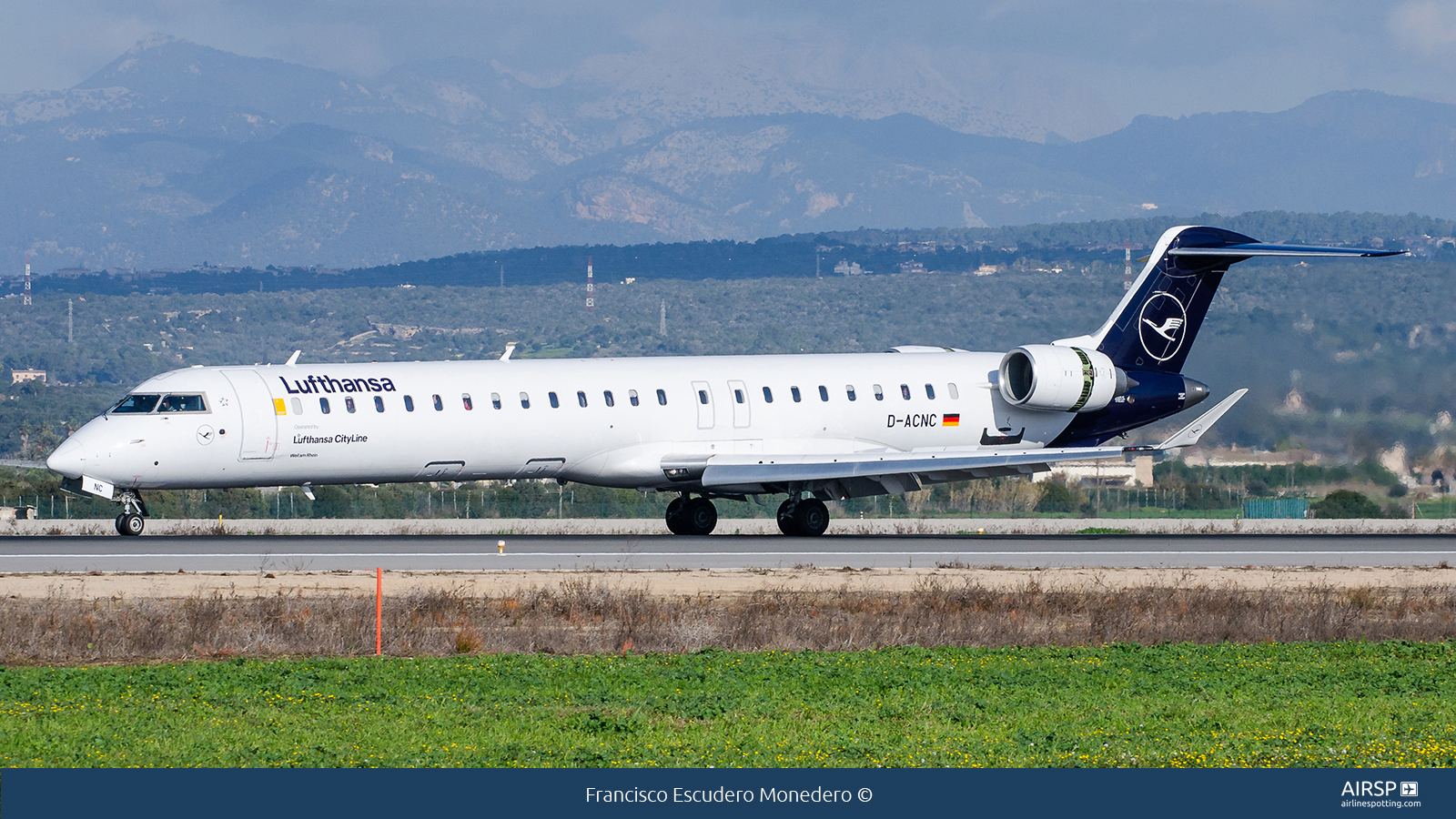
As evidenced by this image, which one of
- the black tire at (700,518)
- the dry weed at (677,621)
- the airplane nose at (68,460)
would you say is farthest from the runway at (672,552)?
the dry weed at (677,621)

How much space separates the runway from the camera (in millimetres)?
29828

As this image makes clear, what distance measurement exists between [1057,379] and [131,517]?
19198 millimetres

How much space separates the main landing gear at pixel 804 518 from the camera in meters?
37.5

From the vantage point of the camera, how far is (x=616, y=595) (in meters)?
24.7

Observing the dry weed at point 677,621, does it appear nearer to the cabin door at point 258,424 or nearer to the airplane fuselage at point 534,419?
the cabin door at point 258,424

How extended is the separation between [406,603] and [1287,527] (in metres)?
30.2

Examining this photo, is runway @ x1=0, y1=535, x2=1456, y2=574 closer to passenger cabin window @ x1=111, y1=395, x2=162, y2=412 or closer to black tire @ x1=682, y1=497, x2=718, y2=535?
black tire @ x1=682, y1=497, x2=718, y2=535

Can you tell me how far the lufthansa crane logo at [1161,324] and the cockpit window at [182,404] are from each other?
2069 cm

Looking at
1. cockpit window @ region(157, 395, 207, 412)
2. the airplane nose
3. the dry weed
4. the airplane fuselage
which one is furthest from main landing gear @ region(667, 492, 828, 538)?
the airplane nose

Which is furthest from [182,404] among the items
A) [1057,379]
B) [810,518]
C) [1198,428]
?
[1198,428]

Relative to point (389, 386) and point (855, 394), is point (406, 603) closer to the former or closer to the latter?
point (389, 386)

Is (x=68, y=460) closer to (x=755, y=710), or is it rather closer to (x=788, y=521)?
(x=788, y=521)

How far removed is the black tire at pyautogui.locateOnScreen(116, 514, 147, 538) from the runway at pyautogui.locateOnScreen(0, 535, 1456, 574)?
22cm

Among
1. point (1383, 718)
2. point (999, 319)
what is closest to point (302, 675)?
point (1383, 718)
